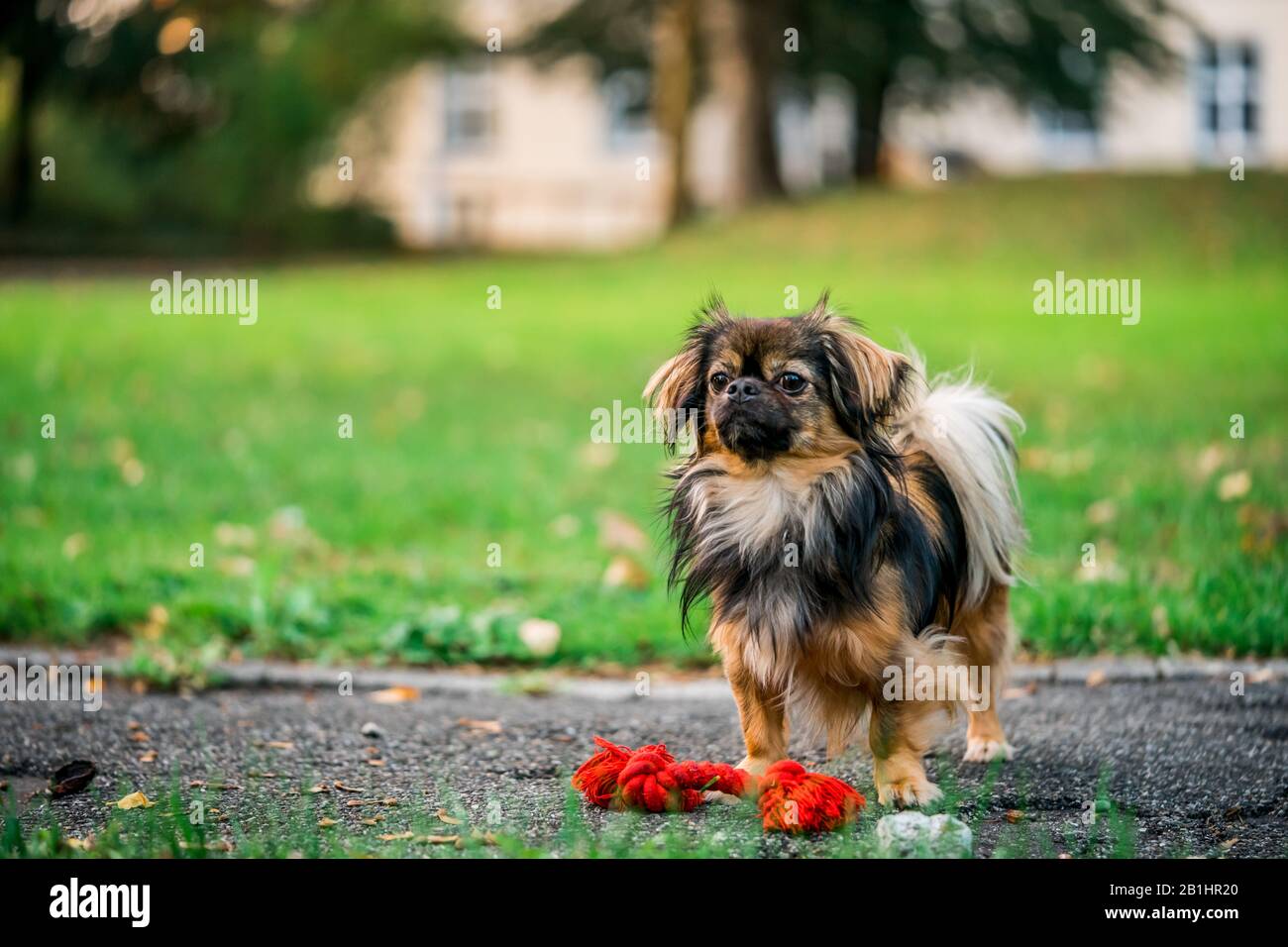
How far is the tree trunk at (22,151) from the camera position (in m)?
26.9

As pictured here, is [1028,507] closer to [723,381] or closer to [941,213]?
[723,381]

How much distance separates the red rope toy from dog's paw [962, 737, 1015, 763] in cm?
82

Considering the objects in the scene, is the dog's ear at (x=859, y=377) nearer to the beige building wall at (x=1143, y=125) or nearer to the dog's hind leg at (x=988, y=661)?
Answer: the dog's hind leg at (x=988, y=661)

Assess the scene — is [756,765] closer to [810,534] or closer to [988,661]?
[810,534]

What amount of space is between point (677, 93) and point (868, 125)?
22.5 ft

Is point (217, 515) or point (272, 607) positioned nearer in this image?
point (272, 607)

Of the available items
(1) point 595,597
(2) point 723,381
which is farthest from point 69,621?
(2) point 723,381

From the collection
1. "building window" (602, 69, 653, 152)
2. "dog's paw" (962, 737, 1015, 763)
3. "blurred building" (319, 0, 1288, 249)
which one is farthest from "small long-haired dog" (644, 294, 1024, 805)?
"building window" (602, 69, 653, 152)

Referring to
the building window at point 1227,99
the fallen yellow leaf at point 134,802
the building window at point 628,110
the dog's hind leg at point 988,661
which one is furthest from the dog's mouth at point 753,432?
the building window at point 1227,99

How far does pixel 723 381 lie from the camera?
16.1 ft

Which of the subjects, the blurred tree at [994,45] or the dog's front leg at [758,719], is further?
the blurred tree at [994,45]

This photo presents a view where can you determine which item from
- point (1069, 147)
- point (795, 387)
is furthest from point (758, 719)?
point (1069, 147)

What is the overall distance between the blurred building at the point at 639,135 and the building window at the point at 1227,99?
0.03 metres
